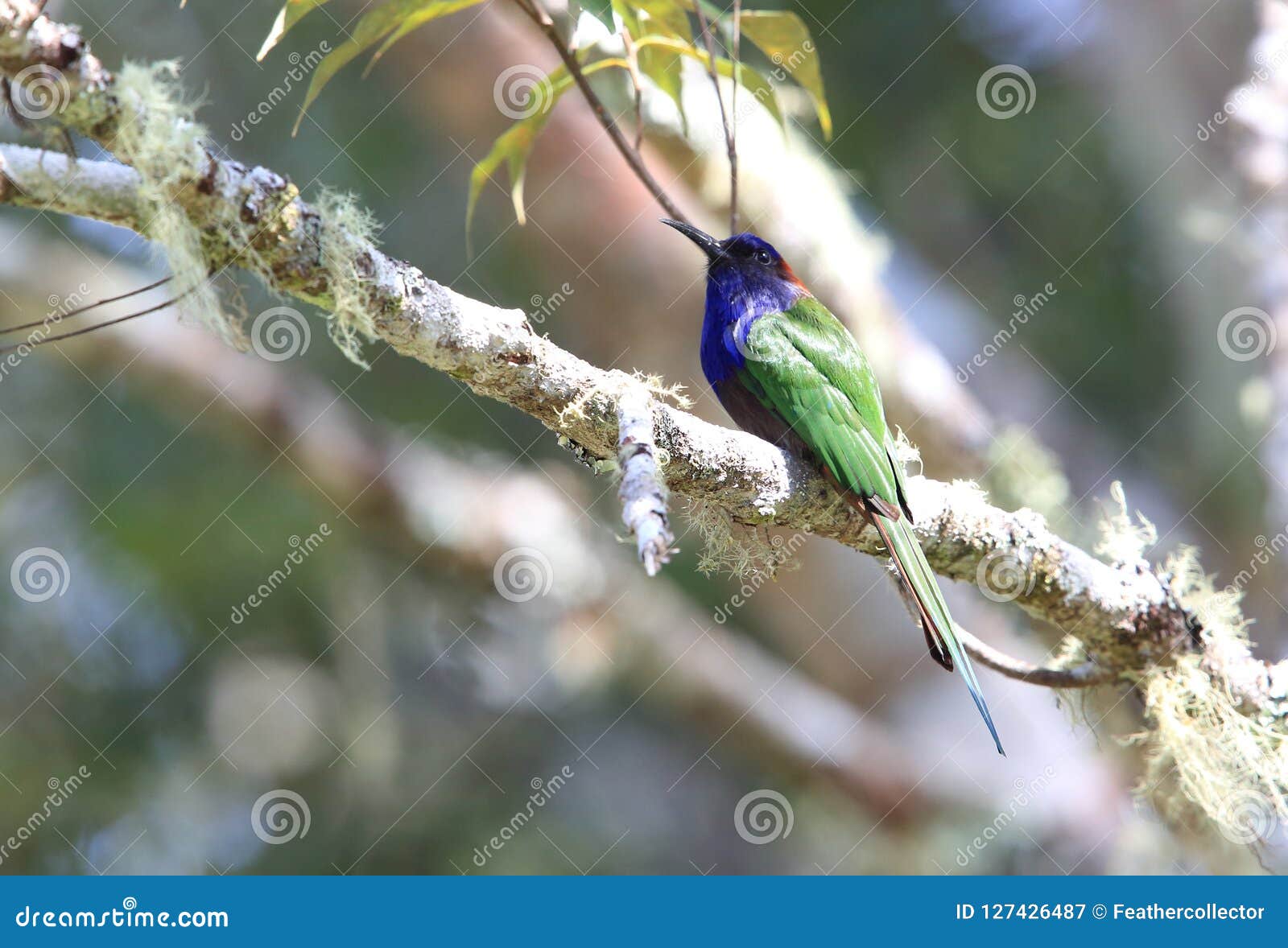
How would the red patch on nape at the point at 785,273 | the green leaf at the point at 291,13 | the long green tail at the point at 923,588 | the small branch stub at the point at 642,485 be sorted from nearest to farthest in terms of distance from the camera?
the small branch stub at the point at 642,485
the green leaf at the point at 291,13
the long green tail at the point at 923,588
the red patch on nape at the point at 785,273

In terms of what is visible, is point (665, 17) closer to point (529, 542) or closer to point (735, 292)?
point (735, 292)

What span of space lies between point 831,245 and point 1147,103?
2.78 meters

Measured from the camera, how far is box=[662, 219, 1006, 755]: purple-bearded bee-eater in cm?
289

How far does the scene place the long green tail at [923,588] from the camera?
9.36ft

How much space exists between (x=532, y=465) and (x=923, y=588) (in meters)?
4.68

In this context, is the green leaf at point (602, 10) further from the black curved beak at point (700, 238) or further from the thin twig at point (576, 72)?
the black curved beak at point (700, 238)

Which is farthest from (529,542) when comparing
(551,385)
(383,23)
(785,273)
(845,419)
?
(551,385)

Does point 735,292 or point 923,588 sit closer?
point 923,588

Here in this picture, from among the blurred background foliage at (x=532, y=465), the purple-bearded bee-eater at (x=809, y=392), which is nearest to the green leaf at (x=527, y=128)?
the purple-bearded bee-eater at (x=809, y=392)

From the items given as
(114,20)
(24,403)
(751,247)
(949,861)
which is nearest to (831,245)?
(751,247)

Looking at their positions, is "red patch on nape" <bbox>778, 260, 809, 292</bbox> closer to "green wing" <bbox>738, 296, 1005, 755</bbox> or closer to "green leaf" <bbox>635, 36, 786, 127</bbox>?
"green wing" <bbox>738, 296, 1005, 755</bbox>

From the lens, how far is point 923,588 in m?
2.86

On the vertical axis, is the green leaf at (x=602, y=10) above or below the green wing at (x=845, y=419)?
above

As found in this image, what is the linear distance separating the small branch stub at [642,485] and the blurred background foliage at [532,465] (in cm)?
375
